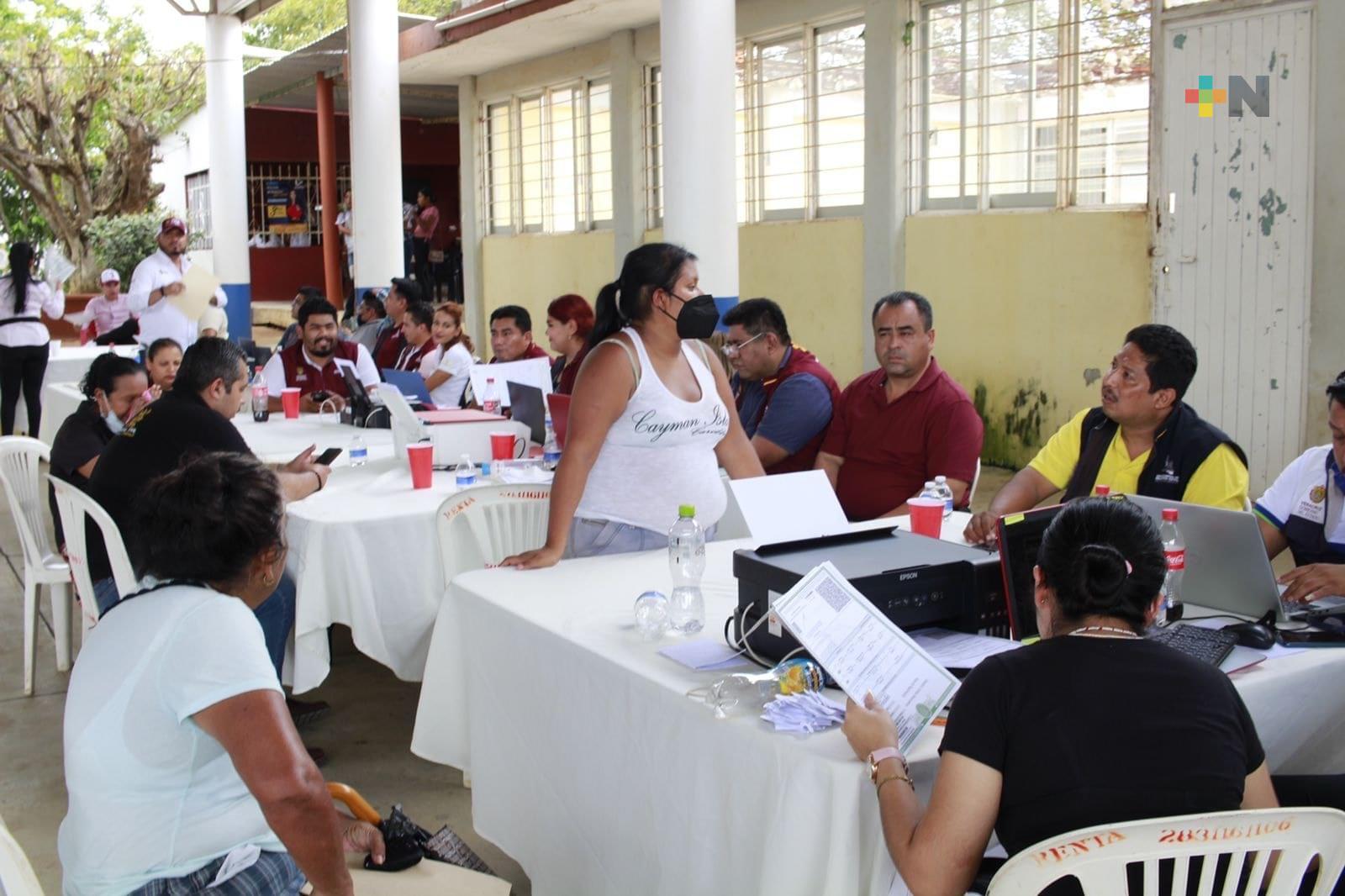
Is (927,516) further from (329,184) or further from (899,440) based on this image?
(329,184)

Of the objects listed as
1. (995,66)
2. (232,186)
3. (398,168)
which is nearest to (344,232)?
(232,186)

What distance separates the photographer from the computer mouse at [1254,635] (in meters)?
2.69

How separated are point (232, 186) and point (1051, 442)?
14505 mm

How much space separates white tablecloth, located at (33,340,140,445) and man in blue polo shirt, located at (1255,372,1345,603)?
6498 mm

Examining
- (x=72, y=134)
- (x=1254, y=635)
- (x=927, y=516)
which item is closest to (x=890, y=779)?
(x=1254, y=635)

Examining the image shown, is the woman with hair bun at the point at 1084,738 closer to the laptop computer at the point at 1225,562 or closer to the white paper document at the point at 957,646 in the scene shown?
the white paper document at the point at 957,646

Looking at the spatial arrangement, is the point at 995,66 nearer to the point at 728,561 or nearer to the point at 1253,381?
the point at 1253,381

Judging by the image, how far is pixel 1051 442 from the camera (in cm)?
397

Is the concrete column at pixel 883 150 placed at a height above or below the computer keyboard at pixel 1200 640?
above

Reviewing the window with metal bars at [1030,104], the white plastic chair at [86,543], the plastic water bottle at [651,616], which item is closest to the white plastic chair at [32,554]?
the white plastic chair at [86,543]

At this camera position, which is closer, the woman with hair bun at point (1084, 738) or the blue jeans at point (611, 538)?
the woman with hair bun at point (1084, 738)

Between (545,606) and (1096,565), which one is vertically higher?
(1096,565)

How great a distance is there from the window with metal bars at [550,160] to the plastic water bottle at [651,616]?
10.1 metres

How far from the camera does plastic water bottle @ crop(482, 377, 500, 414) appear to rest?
19.5 feet
